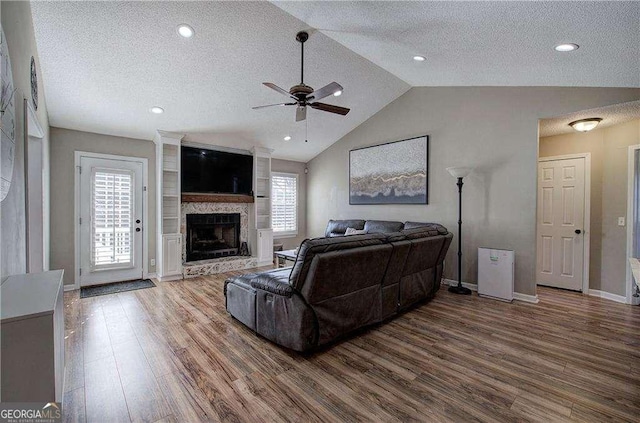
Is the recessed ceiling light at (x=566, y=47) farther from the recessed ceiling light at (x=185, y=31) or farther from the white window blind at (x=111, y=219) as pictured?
the white window blind at (x=111, y=219)

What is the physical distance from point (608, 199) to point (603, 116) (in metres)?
1.20

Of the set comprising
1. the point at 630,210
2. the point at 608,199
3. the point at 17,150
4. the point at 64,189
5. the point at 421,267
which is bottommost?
the point at 421,267

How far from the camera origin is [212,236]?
20.1 ft

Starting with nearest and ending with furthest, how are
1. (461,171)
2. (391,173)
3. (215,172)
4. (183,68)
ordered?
(183,68), (461,171), (391,173), (215,172)

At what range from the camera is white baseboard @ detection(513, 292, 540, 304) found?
4.04 meters

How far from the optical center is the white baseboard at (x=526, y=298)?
4.04 metres

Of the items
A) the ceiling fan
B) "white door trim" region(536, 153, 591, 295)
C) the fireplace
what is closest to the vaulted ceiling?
the ceiling fan

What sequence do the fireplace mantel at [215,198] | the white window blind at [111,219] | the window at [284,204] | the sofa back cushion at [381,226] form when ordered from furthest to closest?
the window at [284,204], the fireplace mantel at [215,198], the sofa back cushion at [381,226], the white window blind at [111,219]

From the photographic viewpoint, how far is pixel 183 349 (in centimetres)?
269

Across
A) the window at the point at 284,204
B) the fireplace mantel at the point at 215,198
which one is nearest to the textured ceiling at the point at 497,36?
the fireplace mantel at the point at 215,198

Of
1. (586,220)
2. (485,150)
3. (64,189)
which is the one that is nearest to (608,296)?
(586,220)

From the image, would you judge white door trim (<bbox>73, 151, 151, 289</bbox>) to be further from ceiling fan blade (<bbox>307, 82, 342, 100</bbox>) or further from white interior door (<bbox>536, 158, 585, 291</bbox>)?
white interior door (<bbox>536, 158, 585, 291</bbox>)

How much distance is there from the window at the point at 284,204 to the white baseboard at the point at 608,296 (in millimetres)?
5718

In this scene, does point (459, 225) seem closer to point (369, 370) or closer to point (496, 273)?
point (496, 273)
